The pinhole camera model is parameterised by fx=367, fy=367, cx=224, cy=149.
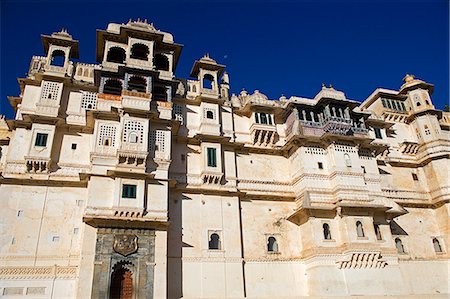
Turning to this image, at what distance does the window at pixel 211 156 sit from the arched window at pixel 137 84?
654cm

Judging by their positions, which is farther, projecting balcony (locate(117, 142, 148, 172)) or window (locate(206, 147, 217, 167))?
window (locate(206, 147, 217, 167))

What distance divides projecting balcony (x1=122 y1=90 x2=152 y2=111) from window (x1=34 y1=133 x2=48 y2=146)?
5.37 meters

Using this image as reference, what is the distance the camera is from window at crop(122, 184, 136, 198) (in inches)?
874

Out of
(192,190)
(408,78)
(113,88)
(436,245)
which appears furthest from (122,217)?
(408,78)

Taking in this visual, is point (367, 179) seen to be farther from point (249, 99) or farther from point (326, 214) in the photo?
point (249, 99)

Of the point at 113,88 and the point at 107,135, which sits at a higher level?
the point at 113,88

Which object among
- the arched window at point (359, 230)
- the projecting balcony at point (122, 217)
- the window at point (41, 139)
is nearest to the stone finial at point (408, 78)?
the arched window at point (359, 230)

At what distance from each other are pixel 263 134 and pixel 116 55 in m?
13.1

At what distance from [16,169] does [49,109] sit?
177 inches

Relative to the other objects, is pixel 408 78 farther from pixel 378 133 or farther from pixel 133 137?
pixel 133 137

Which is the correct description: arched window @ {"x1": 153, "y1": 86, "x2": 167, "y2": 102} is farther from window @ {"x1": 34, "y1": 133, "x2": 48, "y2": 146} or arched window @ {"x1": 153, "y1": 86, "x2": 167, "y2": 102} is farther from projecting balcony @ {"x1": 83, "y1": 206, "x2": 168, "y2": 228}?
projecting balcony @ {"x1": 83, "y1": 206, "x2": 168, "y2": 228}

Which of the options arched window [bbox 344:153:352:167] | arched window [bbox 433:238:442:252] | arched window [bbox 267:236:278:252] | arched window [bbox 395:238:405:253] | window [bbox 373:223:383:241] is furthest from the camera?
arched window [bbox 433:238:442:252]

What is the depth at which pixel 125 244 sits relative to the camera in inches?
824

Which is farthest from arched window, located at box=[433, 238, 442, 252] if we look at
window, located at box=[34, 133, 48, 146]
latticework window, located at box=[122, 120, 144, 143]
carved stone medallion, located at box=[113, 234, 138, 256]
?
window, located at box=[34, 133, 48, 146]
